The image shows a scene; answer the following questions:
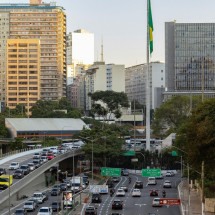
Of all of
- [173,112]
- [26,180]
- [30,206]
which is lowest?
[30,206]

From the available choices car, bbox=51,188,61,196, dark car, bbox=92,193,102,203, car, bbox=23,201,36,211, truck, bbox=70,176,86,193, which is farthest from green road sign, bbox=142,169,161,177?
car, bbox=23,201,36,211

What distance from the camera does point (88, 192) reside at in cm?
7219

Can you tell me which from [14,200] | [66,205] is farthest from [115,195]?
[66,205]

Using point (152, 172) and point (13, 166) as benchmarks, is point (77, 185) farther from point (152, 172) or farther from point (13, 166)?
point (152, 172)

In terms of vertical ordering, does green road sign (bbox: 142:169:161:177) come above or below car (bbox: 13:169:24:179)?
below

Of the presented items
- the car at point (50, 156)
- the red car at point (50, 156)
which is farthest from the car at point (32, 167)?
the red car at point (50, 156)

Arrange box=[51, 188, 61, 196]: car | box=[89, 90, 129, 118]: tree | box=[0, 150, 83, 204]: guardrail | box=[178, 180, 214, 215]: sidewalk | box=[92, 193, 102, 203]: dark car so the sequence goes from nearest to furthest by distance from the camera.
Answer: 1. box=[178, 180, 214, 215]: sidewalk
2. box=[0, 150, 83, 204]: guardrail
3. box=[92, 193, 102, 203]: dark car
4. box=[51, 188, 61, 196]: car
5. box=[89, 90, 129, 118]: tree

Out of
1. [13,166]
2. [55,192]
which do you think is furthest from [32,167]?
[55,192]

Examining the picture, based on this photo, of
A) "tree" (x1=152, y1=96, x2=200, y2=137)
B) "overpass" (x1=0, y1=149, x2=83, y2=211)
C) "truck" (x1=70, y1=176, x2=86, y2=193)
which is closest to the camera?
"overpass" (x1=0, y1=149, x2=83, y2=211)

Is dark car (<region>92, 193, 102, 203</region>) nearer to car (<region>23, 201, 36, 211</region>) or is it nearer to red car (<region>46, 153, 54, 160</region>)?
car (<region>23, 201, 36, 211</region>)

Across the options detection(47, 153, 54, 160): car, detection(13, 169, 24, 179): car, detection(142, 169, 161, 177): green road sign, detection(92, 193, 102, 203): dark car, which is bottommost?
detection(92, 193, 102, 203): dark car

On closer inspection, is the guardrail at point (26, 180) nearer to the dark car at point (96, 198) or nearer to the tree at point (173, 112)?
the dark car at point (96, 198)

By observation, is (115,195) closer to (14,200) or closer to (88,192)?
(88,192)

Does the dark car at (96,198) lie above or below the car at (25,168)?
below
